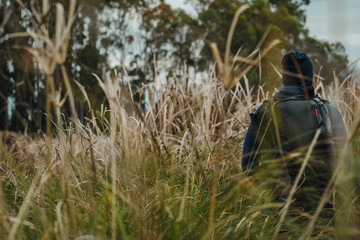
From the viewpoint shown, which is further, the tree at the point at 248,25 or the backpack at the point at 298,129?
the tree at the point at 248,25

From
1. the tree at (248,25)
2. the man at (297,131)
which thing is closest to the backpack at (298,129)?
the man at (297,131)

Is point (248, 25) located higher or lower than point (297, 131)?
higher

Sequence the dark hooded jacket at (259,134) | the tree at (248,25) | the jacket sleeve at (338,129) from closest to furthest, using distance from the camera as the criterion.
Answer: the jacket sleeve at (338,129) < the dark hooded jacket at (259,134) < the tree at (248,25)

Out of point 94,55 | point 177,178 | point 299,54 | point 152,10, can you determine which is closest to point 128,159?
point 177,178

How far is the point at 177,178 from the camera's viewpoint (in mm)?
2080

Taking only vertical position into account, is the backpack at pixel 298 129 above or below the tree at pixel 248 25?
below

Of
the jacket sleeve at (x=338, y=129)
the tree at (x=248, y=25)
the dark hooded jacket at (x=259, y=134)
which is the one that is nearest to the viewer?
the jacket sleeve at (x=338, y=129)

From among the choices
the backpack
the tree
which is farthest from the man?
the tree

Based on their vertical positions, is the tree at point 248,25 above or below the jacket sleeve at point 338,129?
above

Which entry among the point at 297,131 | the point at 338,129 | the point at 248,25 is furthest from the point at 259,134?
the point at 248,25

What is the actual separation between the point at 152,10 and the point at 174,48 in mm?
2666

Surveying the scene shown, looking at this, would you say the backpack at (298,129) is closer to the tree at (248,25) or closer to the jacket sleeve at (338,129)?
the jacket sleeve at (338,129)

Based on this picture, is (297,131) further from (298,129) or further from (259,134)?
(259,134)

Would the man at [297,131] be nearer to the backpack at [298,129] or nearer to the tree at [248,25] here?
the backpack at [298,129]
